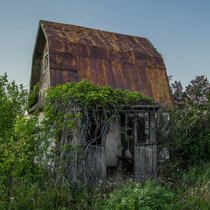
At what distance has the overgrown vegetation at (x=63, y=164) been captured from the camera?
5203mm

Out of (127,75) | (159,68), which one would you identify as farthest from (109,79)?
(159,68)

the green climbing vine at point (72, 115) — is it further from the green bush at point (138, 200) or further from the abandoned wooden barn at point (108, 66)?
the abandoned wooden barn at point (108, 66)

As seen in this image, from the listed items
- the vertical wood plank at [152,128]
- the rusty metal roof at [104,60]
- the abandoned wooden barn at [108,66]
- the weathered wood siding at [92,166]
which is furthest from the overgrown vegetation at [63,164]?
the rusty metal roof at [104,60]

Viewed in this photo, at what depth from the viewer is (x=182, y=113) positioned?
10500 millimetres

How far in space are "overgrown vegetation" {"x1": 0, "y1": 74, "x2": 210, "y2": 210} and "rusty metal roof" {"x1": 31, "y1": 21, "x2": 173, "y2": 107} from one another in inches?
76.5

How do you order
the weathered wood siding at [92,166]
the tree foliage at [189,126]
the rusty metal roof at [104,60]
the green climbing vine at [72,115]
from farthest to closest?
the rusty metal roof at [104,60] < the tree foliage at [189,126] < the weathered wood siding at [92,166] < the green climbing vine at [72,115]

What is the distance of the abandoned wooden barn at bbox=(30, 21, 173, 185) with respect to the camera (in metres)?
9.52

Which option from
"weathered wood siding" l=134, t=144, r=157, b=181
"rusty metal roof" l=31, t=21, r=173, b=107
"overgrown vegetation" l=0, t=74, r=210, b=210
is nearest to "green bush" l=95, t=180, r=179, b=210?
"overgrown vegetation" l=0, t=74, r=210, b=210

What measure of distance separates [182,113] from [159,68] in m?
2.68

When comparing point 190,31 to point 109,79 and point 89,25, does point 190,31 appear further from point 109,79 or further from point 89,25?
point 89,25

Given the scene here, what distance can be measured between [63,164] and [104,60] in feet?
19.1

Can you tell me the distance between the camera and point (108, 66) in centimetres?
1063

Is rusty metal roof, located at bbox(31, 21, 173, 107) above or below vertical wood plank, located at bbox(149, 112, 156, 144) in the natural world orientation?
above

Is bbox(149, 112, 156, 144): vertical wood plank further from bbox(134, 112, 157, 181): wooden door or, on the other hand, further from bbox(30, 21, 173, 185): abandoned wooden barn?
bbox(30, 21, 173, 185): abandoned wooden barn
